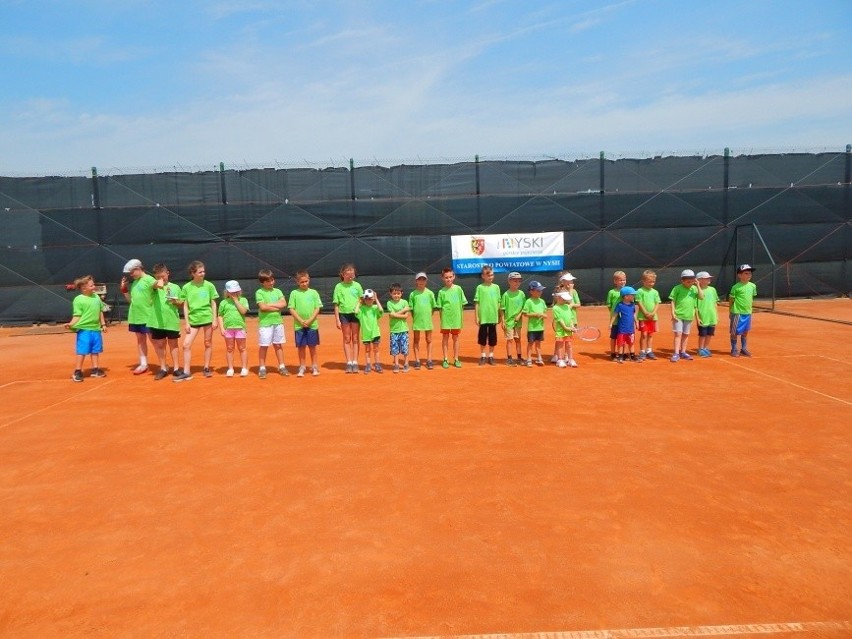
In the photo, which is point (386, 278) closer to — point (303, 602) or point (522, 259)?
point (522, 259)

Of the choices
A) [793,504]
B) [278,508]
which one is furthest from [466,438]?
[793,504]

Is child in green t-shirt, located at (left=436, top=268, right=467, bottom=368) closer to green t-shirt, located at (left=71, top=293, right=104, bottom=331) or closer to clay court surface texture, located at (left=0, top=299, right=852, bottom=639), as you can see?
clay court surface texture, located at (left=0, top=299, right=852, bottom=639)

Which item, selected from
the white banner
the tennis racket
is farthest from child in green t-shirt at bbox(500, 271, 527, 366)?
the white banner

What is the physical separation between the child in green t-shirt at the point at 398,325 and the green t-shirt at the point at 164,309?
112 inches

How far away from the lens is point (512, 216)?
1628 cm

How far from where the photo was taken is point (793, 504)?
3496 millimetres

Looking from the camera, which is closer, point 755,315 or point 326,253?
point 755,315

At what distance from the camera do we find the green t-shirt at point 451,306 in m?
7.88

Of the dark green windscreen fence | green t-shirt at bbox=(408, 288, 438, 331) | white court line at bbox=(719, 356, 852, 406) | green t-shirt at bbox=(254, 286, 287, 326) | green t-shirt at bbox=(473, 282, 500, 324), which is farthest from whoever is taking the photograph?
the dark green windscreen fence

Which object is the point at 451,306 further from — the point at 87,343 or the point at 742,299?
the point at 87,343

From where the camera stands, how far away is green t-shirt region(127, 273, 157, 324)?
7.77 metres

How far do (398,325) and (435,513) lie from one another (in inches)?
176

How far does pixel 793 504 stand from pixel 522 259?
42.8 ft

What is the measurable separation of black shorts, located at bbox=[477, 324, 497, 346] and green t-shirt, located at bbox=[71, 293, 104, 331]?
526 centimetres
